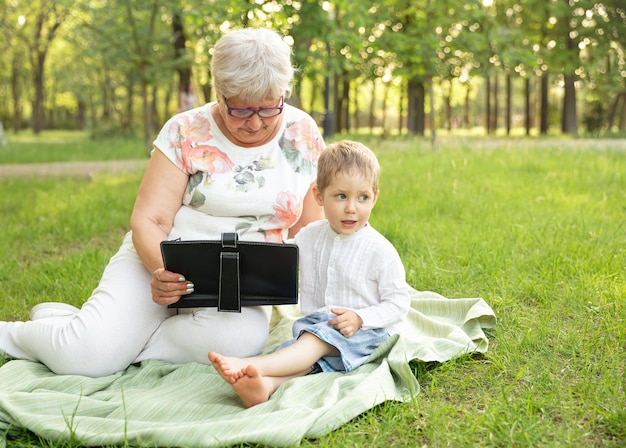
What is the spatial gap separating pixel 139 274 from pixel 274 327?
0.79 metres

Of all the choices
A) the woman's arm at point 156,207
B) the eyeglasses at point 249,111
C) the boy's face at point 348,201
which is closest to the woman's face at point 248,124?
the eyeglasses at point 249,111

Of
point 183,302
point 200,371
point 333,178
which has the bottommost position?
point 200,371

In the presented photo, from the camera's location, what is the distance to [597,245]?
465 cm

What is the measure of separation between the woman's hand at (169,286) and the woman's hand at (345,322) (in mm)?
609

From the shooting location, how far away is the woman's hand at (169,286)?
2.83 metres

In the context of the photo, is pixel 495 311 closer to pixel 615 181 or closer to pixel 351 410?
pixel 351 410

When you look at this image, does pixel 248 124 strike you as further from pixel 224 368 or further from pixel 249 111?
pixel 224 368

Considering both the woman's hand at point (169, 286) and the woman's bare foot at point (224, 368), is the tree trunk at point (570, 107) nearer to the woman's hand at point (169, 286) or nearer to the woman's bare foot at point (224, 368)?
the woman's hand at point (169, 286)

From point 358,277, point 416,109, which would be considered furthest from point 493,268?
point 416,109

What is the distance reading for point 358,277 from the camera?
9.62ft

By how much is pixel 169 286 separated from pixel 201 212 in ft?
1.52

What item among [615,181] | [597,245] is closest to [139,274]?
[597,245]

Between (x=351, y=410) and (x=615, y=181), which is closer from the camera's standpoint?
(x=351, y=410)

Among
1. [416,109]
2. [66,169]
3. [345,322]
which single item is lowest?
[345,322]
